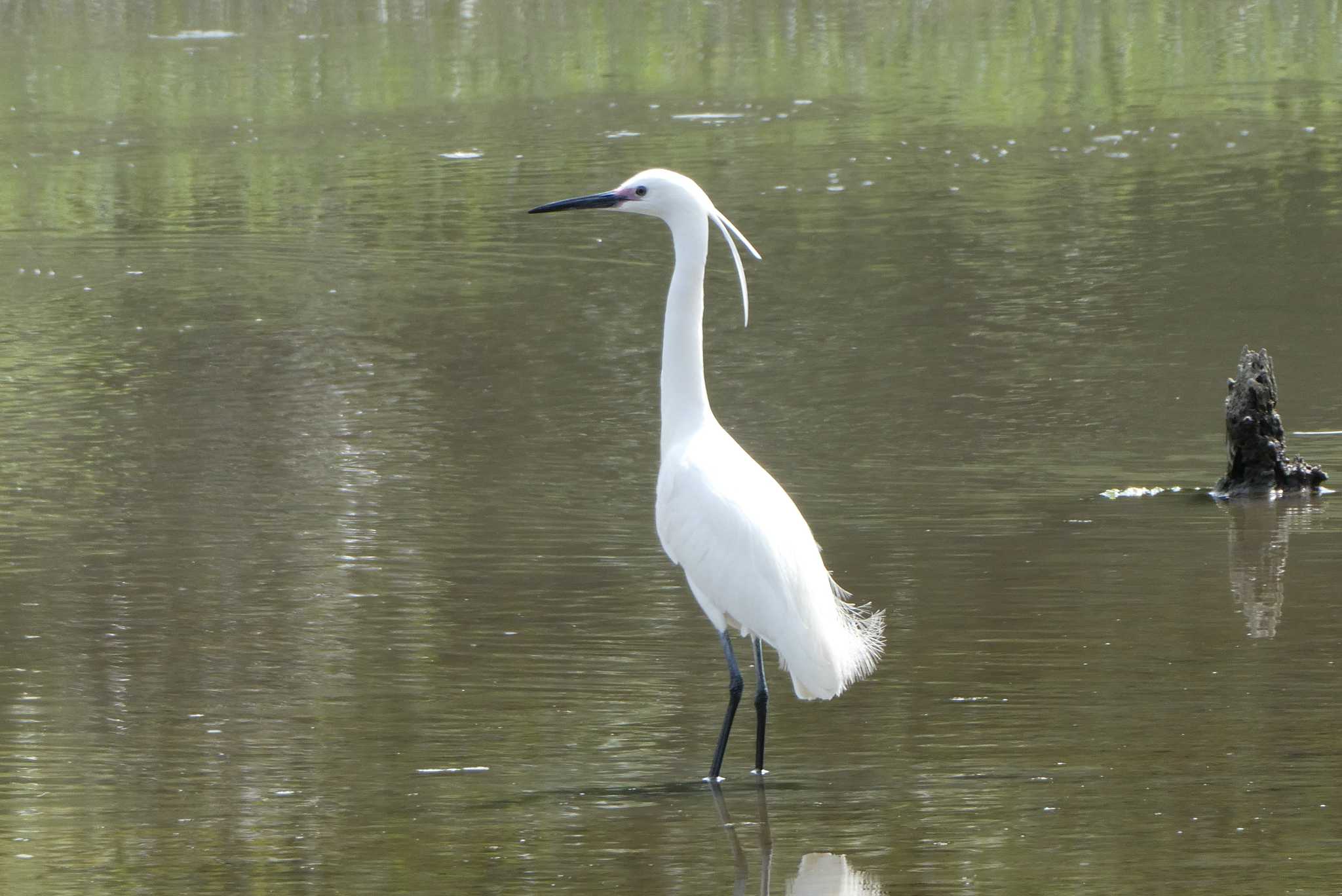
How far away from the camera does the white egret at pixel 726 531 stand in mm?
5074

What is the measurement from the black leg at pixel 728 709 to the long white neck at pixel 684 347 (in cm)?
57

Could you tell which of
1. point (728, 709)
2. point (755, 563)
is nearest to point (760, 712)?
point (728, 709)

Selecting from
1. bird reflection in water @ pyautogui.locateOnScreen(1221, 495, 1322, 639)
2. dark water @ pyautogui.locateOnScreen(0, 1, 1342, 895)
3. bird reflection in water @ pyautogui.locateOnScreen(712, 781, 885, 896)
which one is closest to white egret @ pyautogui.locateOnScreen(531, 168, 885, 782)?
dark water @ pyautogui.locateOnScreen(0, 1, 1342, 895)

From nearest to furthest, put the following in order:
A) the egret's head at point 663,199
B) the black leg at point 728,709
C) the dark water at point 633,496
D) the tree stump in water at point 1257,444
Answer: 1. the dark water at point 633,496
2. the black leg at point 728,709
3. the egret's head at point 663,199
4. the tree stump in water at point 1257,444

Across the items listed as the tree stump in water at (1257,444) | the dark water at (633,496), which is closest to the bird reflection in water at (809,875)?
the dark water at (633,496)

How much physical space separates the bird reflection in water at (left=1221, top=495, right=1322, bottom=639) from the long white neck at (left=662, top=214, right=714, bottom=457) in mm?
1851

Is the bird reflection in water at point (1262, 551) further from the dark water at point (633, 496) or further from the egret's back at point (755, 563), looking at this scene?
the egret's back at point (755, 563)

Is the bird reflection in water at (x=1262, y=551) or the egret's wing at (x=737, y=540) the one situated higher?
the egret's wing at (x=737, y=540)

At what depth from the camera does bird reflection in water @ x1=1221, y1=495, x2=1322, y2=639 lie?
6.26 metres

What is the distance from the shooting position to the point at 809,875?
14.3ft

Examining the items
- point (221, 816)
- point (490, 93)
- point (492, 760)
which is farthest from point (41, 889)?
point (490, 93)

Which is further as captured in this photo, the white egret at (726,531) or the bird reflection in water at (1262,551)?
the bird reflection in water at (1262,551)

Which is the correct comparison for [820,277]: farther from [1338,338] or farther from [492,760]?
[492,760]

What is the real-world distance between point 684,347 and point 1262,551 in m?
2.58
